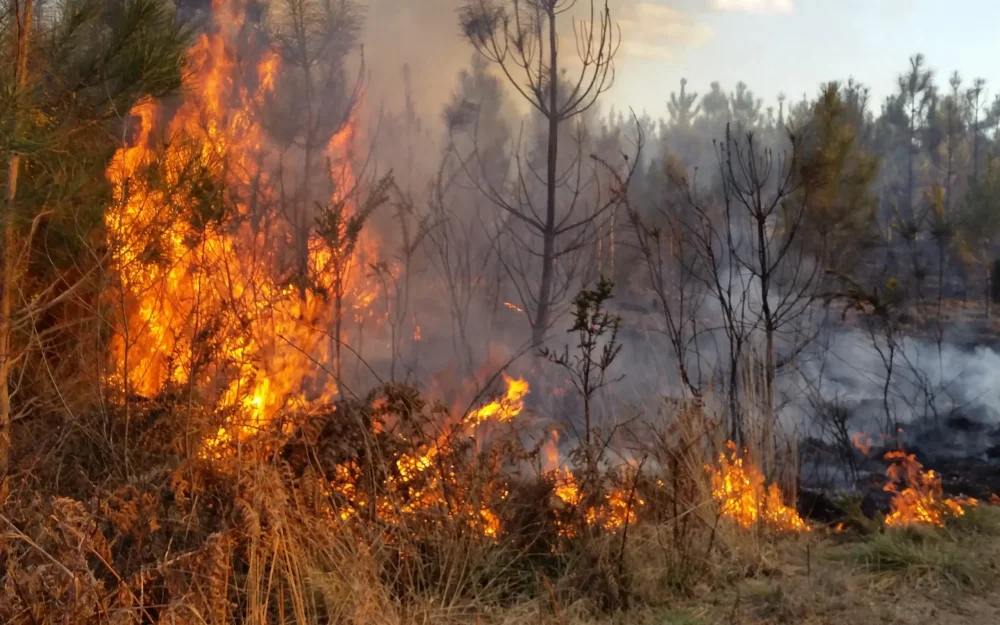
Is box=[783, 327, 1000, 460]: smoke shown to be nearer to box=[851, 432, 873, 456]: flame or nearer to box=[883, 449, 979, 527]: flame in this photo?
box=[851, 432, 873, 456]: flame

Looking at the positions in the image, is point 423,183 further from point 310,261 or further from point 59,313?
point 59,313

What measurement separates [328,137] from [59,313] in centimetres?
466

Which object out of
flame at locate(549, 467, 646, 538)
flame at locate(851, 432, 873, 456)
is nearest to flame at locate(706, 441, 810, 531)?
flame at locate(549, 467, 646, 538)

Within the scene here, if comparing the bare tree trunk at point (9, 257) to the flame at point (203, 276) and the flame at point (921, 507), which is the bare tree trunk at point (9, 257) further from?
the flame at point (921, 507)

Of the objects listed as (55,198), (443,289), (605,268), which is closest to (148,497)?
(55,198)

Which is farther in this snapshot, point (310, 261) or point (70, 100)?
point (310, 261)

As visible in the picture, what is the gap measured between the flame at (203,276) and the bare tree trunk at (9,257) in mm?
399

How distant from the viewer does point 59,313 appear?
4371 millimetres

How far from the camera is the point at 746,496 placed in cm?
380

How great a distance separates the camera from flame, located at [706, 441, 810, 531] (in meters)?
3.68

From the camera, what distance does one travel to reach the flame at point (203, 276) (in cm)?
363

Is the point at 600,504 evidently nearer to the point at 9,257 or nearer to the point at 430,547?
the point at 430,547

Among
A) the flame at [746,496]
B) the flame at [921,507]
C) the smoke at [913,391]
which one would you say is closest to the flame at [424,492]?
the flame at [746,496]

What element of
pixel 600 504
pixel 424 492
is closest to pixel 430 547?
pixel 424 492
